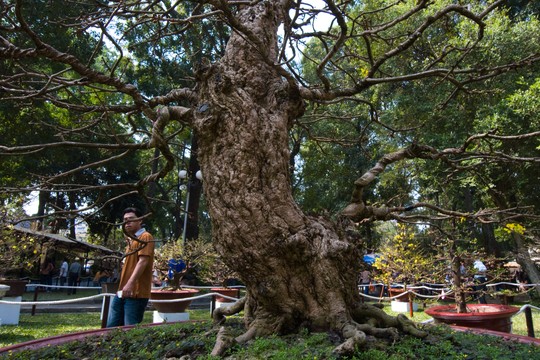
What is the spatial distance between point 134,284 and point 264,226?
2.16m

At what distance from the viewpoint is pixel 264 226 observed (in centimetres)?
259

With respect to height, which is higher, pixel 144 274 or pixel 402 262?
pixel 402 262

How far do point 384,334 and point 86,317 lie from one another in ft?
27.4

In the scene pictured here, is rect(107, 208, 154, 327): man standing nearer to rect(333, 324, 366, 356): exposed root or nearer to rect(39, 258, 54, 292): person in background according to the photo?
rect(333, 324, 366, 356): exposed root

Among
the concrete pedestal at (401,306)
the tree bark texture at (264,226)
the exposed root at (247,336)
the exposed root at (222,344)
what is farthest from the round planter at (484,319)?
the concrete pedestal at (401,306)

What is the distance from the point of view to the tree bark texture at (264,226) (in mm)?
2578

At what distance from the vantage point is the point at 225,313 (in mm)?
3178

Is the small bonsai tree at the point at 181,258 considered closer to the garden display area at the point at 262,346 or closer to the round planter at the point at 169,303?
the round planter at the point at 169,303

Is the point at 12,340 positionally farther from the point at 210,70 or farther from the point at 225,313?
the point at 210,70

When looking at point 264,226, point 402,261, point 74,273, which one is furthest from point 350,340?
point 74,273

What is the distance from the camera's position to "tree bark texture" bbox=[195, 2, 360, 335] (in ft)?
8.46

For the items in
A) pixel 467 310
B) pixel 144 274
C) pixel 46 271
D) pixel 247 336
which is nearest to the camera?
pixel 247 336

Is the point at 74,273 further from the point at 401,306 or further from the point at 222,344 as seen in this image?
the point at 222,344

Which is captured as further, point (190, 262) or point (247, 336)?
point (190, 262)
